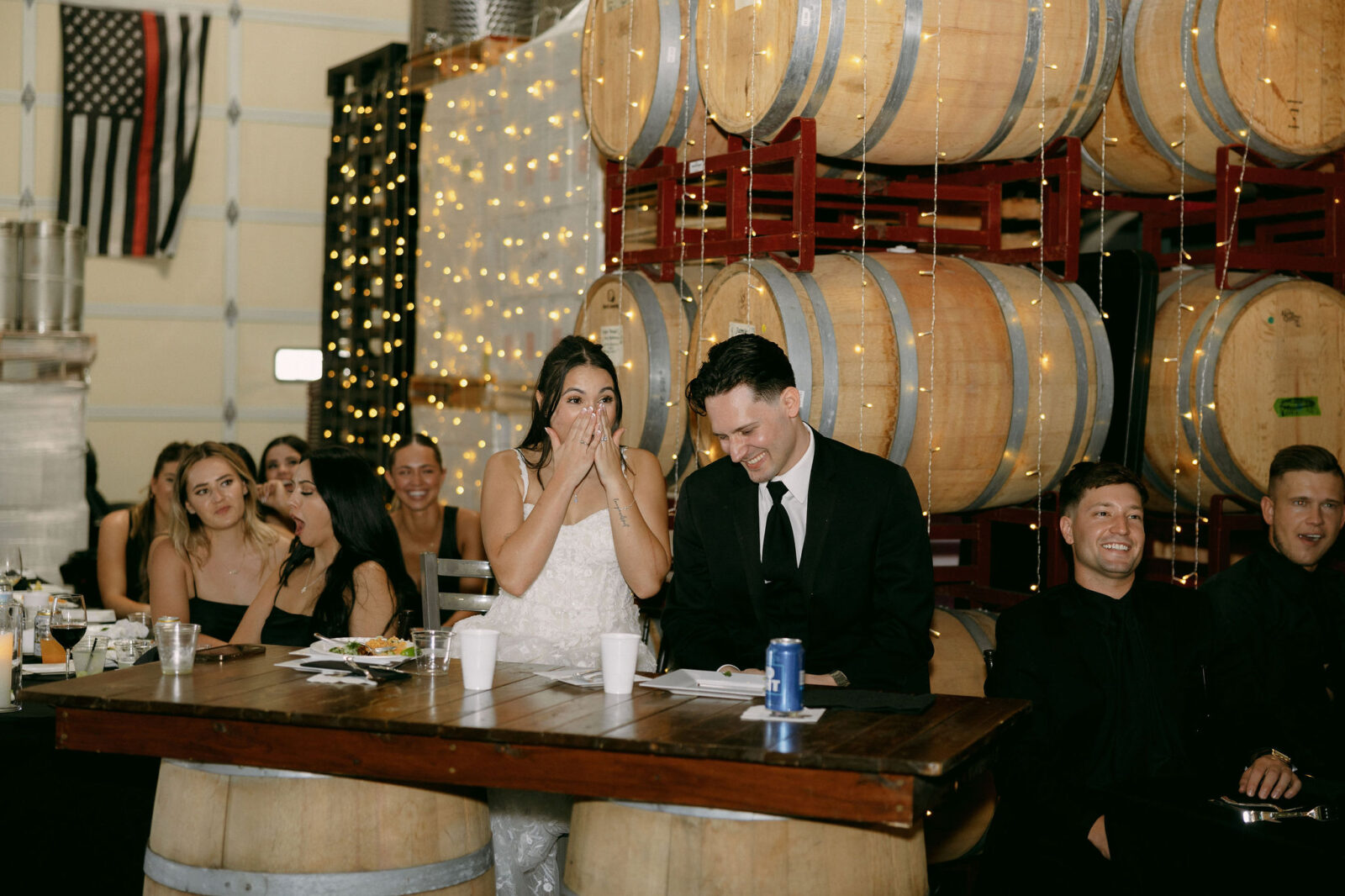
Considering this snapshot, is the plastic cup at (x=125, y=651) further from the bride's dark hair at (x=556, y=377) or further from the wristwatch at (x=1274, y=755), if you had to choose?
the wristwatch at (x=1274, y=755)

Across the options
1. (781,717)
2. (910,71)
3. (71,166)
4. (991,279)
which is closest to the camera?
(781,717)

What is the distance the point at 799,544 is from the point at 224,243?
8.59 m

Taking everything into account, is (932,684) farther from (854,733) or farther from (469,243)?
(469,243)

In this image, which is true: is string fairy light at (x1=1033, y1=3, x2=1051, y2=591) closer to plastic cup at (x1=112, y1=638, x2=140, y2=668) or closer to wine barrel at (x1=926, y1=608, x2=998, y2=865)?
wine barrel at (x1=926, y1=608, x2=998, y2=865)

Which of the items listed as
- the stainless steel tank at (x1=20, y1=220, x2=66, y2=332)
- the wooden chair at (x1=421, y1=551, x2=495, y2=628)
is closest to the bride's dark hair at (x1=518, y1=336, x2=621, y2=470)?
the wooden chair at (x1=421, y1=551, x2=495, y2=628)

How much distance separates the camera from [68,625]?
148 inches

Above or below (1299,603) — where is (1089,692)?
below

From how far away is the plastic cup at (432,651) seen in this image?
10.0 feet

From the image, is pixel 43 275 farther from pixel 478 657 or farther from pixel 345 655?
pixel 478 657

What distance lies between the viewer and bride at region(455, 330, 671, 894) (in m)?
3.51

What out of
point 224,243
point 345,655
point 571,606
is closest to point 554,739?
point 345,655

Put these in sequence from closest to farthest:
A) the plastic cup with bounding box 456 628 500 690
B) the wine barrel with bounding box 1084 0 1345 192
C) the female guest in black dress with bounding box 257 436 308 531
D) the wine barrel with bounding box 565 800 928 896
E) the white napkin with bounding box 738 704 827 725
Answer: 1. the wine barrel with bounding box 565 800 928 896
2. the white napkin with bounding box 738 704 827 725
3. the plastic cup with bounding box 456 628 500 690
4. the wine barrel with bounding box 1084 0 1345 192
5. the female guest in black dress with bounding box 257 436 308 531

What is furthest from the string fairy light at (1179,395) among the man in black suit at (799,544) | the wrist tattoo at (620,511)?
the wrist tattoo at (620,511)

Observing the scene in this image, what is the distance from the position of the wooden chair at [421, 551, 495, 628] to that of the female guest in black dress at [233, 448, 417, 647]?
0.18 ft
